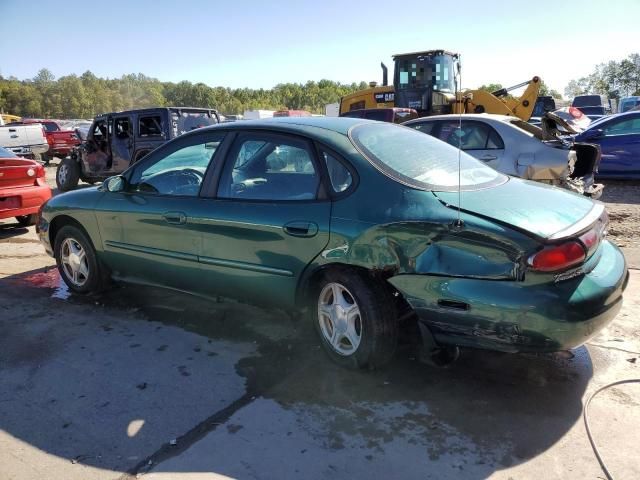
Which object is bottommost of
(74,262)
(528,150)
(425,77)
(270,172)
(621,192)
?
(621,192)

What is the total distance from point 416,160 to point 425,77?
10.6 meters

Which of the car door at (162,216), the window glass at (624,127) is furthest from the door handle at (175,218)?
the window glass at (624,127)

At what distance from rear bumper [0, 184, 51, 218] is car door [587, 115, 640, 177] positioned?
991 centimetres

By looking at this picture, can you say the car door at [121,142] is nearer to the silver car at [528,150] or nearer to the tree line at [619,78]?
the silver car at [528,150]

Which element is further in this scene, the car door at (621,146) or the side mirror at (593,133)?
the side mirror at (593,133)

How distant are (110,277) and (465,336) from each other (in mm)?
3391

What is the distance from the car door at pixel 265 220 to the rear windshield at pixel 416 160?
397 millimetres

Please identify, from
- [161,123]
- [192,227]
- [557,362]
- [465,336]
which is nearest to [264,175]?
[192,227]

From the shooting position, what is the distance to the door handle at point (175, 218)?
13.3 feet

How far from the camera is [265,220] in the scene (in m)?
3.60

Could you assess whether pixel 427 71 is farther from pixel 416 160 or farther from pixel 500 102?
pixel 416 160

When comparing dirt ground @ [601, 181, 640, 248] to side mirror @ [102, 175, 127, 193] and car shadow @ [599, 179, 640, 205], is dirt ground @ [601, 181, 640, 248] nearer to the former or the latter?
car shadow @ [599, 179, 640, 205]

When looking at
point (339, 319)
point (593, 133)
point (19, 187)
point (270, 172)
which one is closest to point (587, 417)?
point (339, 319)

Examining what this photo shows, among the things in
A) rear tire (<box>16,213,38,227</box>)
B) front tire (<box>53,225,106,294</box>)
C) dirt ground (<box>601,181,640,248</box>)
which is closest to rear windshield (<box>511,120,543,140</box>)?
dirt ground (<box>601,181,640,248</box>)
